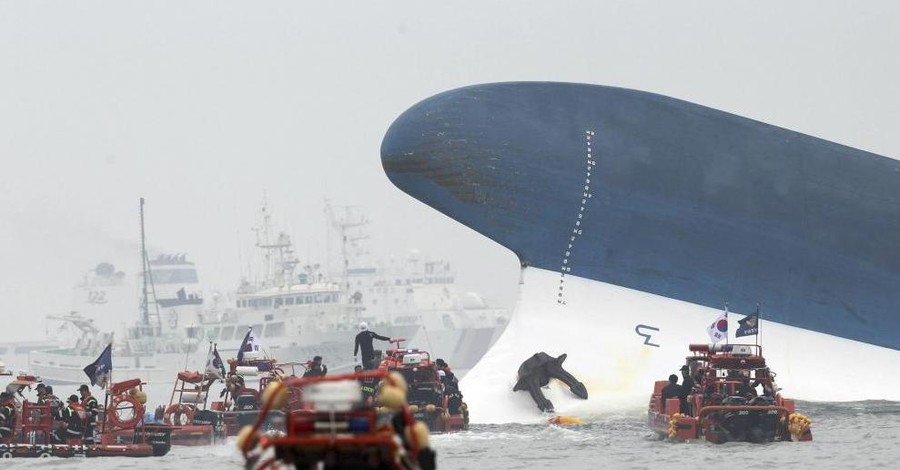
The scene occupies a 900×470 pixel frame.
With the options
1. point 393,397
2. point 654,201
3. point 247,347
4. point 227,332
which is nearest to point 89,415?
point 247,347

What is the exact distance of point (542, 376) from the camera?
39156mm

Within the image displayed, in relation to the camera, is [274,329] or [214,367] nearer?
[214,367]

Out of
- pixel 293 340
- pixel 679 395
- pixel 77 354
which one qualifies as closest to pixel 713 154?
pixel 679 395

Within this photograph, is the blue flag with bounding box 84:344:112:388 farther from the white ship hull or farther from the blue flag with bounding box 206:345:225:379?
the white ship hull

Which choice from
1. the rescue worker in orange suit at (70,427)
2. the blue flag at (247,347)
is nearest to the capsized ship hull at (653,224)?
the blue flag at (247,347)

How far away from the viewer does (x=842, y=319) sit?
42000mm

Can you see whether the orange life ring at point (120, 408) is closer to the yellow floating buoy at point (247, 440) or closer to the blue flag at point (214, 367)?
the blue flag at point (214, 367)

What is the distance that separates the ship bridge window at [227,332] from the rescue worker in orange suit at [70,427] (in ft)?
369

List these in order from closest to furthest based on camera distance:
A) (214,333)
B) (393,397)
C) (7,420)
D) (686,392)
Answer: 1. (393,397)
2. (7,420)
3. (686,392)
4. (214,333)

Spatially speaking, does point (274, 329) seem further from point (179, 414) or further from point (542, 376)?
point (542, 376)

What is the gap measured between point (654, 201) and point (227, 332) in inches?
4246

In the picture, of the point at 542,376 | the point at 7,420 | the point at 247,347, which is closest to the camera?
the point at 7,420

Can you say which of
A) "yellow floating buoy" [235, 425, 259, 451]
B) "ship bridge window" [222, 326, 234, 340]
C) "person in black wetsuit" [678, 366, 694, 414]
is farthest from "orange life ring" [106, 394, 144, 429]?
"ship bridge window" [222, 326, 234, 340]

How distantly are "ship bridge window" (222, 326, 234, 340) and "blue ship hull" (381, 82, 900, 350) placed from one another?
105m
